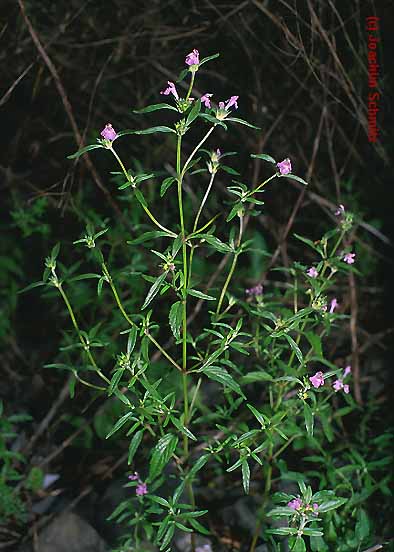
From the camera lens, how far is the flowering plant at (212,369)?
166cm

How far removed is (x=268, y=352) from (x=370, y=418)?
84cm

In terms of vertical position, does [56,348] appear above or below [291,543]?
below

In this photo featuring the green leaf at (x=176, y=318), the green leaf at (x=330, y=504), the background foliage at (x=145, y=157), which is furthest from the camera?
the background foliage at (x=145, y=157)

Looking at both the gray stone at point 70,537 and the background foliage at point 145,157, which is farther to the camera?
the background foliage at point 145,157

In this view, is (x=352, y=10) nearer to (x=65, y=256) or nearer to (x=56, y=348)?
(x=65, y=256)

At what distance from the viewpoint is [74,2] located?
9.88 feet

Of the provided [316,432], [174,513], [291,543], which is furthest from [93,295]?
[291,543]

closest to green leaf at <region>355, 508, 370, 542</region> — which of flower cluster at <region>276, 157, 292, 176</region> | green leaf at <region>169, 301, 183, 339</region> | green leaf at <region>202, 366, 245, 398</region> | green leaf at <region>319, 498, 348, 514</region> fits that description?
green leaf at <region>319, 498, 348, 514</region>

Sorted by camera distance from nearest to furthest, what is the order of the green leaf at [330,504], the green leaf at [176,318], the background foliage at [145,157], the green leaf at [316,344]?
the green leaf at [176,318], the green leaf at [330,504], the green leaf at [316,344], the background foliage at [145,157]

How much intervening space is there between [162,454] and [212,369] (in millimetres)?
249

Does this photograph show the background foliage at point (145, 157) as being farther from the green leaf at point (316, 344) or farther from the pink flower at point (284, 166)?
the pink flower at point (284, 166)

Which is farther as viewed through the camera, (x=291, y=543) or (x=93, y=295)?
(x=93, y=295)

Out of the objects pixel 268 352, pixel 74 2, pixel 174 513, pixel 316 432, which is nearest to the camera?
pixel 174 513

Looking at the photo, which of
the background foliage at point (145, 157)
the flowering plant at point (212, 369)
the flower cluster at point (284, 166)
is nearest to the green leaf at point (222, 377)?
the flowering plant at point (212, 369)
